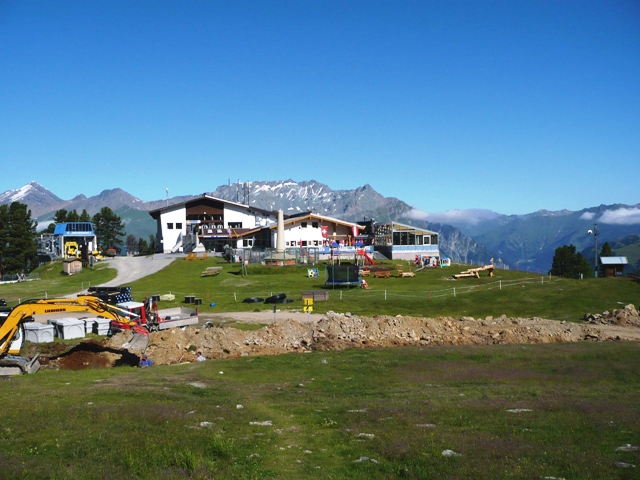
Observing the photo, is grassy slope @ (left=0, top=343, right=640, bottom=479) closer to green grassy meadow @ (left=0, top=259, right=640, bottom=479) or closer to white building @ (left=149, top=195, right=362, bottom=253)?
green grassy meadow @ (left=0, top=259, right=640, bottom=479)

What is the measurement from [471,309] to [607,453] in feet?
138

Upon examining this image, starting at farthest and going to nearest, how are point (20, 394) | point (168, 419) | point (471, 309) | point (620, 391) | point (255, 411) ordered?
1. point (471, 309)
2. point (620, 391)
3. point (20, 394)
4. point (255, 411)
5. point (168, 419)

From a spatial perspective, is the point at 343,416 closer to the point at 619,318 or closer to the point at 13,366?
the point at 13,366

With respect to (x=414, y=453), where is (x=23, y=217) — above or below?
above

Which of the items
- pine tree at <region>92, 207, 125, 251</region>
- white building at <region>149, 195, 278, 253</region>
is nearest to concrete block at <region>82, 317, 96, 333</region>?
white building at <region>149, 195, 278, 253</region>

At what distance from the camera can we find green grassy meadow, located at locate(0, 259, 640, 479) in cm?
1298

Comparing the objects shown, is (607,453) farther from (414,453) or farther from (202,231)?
(202,231)

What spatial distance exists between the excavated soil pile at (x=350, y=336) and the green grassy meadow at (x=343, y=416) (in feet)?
10.2

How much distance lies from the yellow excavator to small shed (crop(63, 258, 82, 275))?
200 feet

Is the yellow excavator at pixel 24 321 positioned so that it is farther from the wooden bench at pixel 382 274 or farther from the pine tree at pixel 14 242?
the pine tree at pixel 14 242

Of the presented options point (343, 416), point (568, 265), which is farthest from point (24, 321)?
point (568, 265)

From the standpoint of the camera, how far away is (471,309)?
181 ft

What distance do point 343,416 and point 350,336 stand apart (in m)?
20.3

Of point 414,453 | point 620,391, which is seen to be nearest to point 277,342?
point 620,391
